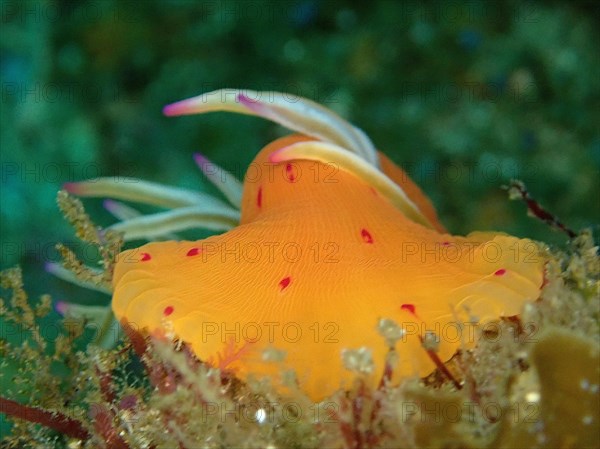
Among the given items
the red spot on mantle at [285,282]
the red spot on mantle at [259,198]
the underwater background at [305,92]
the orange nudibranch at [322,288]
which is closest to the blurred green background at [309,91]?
the underwater background at [305,92]

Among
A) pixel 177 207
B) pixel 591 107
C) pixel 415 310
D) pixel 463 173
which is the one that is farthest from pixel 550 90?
pixel 415 310

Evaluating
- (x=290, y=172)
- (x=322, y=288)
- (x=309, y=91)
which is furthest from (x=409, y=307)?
(x=309, y=91)

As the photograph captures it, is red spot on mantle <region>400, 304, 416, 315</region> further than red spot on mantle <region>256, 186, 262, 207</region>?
No

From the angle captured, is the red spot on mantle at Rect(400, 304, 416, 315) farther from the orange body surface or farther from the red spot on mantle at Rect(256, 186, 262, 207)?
the red spot on mantle at Rect(256, 186, 262, 207)

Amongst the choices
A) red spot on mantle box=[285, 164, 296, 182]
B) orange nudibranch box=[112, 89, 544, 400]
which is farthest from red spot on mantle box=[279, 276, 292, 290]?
red spot on mantle box=[285, 164, 296, 182]

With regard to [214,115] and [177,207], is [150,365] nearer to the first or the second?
[177,207]

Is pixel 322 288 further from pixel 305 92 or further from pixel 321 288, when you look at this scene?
pixel 305 92
